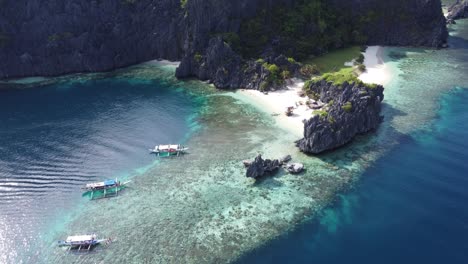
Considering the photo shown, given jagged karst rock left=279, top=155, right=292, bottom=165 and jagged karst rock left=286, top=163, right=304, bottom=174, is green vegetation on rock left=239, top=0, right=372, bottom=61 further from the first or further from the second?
jagged karst rock left=286, top=163, right=304, bottom=174

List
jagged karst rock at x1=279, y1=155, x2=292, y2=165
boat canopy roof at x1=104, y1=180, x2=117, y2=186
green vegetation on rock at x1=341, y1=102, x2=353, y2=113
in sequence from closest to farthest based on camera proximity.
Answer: boat canopy roof at x1=104, y1=180, x2=117, y2=186, jagged karst rock at x1=279, y1=155, x2=292, y2=165, green vegetation on rock at x1=341, y1=102, x2=353, y2=113

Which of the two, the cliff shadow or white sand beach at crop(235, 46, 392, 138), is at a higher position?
white sand beach at crop(235, 46, 392, 138)

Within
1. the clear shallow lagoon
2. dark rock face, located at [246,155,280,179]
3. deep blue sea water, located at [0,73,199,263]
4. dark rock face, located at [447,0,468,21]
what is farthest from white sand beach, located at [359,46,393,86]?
dark rock face, located at [447,0,468,21]

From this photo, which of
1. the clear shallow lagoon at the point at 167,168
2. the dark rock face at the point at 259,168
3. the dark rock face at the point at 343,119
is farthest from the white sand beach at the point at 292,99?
the dark rock face at the point at 259,168

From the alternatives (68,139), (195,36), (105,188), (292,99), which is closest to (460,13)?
(292,99)

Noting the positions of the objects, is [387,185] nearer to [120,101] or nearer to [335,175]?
[335,175]

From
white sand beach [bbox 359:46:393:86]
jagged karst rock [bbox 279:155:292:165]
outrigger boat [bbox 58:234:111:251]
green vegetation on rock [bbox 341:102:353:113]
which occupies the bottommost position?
outrigger boat [bbox 58:234:111:251]

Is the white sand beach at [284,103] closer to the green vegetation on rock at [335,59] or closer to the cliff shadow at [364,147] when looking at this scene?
the cliff shadow at [364,147]
